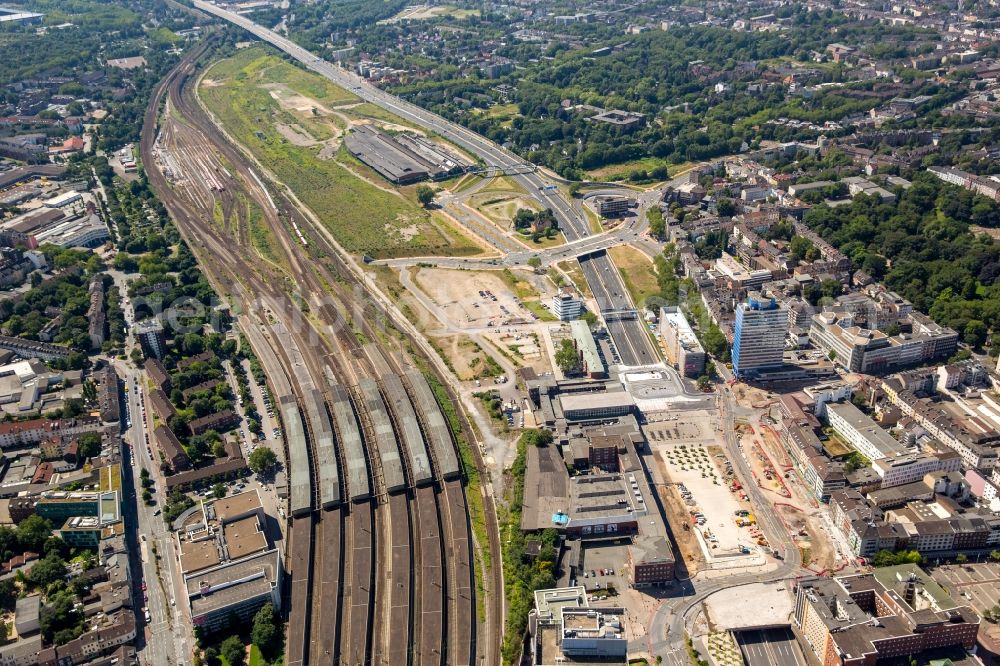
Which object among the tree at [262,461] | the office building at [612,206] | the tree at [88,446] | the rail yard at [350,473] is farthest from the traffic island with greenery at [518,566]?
the office building at [612,206]

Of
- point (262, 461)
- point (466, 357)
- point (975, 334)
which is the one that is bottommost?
point (262, 461)

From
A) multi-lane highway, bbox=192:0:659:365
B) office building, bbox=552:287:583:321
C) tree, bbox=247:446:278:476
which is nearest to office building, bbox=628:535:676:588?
multi-lane highway, bbox=192:0:659:365

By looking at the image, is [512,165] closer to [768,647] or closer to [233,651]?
[768,647]

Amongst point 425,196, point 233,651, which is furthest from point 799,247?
point 233,651

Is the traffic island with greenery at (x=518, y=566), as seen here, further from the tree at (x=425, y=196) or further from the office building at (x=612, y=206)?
the tree at (x=425, y=196)

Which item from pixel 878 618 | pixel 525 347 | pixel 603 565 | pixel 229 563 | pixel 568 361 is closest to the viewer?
pixel 878 618
